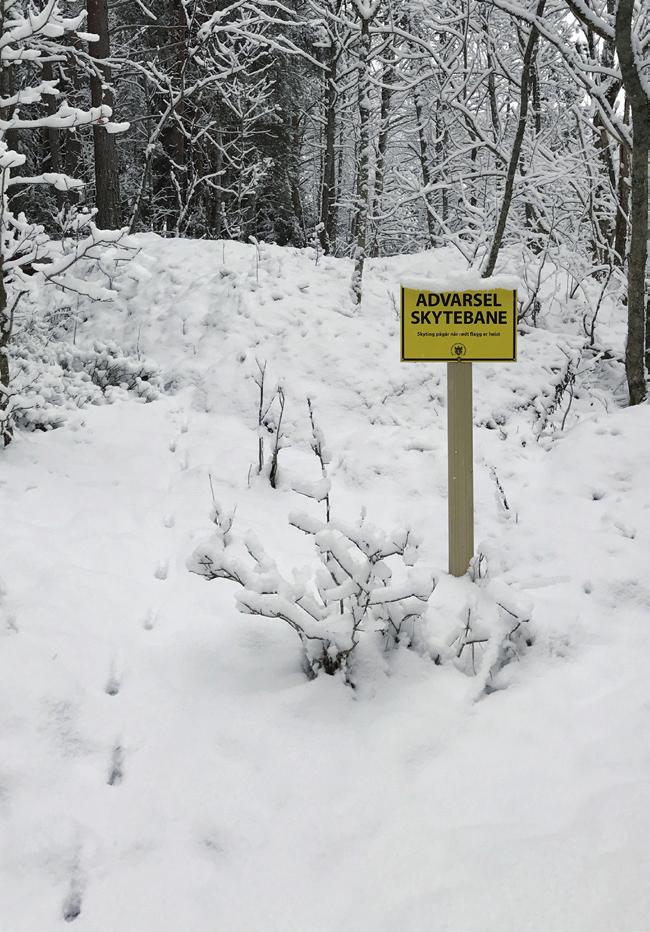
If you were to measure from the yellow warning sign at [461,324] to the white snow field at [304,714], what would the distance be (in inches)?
42.1

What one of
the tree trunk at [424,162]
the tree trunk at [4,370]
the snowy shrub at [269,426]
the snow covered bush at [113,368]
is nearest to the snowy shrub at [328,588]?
the snowy shrub at [269,426]

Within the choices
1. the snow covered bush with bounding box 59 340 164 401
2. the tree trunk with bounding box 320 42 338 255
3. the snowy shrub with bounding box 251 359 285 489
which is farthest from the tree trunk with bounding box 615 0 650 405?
the tree trunk with bounding box 320 42 338 255

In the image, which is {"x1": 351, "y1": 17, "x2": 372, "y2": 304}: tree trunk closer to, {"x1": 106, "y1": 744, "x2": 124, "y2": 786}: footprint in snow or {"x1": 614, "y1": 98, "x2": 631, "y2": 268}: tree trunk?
{"x1": 614, "y1": 98, "x2": 631, "y2": 268}: tree trunk

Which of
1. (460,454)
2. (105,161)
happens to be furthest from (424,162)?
(460,454)

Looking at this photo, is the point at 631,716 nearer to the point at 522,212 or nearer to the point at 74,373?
the point at 74,373

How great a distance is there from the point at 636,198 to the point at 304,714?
15.7 feet

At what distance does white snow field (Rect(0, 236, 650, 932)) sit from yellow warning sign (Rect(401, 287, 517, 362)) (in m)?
1.07

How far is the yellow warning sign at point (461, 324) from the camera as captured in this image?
11.1 feet

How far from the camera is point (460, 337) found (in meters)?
3.42

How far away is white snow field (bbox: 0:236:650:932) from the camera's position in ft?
5.75

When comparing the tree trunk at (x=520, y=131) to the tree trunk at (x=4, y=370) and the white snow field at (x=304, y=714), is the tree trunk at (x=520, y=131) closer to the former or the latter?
the white snow field at (x=304, y=714)

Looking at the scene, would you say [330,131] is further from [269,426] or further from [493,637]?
[493,637]

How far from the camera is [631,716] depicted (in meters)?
2.40

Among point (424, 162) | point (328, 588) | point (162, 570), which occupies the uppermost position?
point (424, 162)
